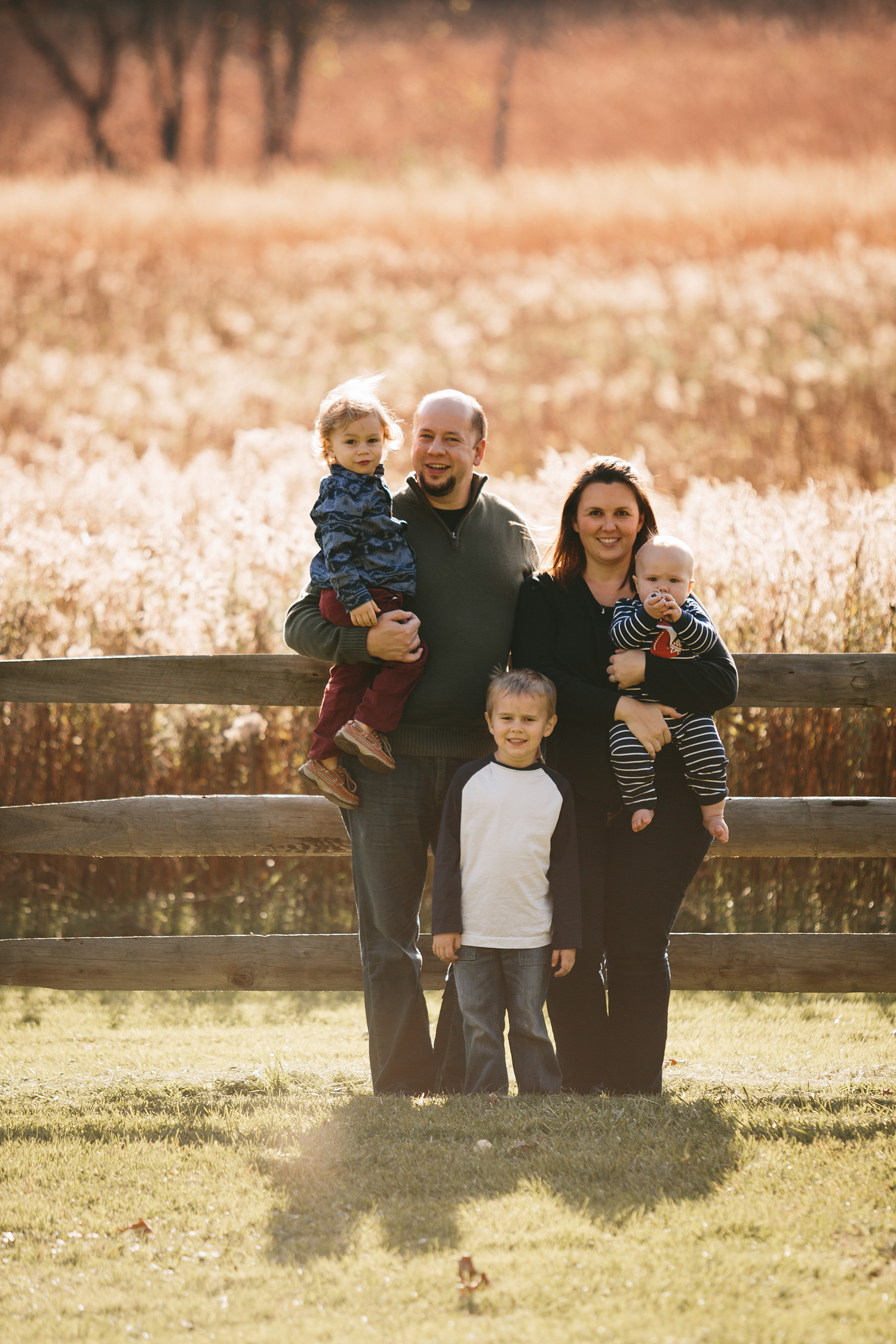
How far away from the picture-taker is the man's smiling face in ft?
11.9

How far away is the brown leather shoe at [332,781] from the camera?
3682 millimetres

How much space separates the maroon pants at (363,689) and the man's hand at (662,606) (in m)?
0.70

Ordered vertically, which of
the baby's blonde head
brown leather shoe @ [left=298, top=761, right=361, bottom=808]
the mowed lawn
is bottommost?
the mowed lawn

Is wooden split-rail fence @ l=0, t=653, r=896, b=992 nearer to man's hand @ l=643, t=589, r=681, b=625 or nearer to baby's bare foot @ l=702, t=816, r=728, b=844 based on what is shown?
baby's bare foot @ l=702, t=816, r=728, b=844

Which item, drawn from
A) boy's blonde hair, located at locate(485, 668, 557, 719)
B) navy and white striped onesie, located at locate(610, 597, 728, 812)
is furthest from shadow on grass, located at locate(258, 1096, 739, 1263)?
boy's blonde hair, located at locate(485, 668, 557, 719)

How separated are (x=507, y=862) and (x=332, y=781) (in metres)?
0.61

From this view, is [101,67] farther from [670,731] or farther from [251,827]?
[670,731]

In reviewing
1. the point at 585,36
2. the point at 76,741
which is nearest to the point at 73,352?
the point at 76,741

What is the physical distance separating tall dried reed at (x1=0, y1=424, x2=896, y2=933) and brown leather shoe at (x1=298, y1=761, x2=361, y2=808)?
197 centimetres

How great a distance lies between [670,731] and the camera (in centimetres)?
353

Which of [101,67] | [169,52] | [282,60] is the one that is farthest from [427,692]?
[101,67]

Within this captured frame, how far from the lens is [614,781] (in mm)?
3670

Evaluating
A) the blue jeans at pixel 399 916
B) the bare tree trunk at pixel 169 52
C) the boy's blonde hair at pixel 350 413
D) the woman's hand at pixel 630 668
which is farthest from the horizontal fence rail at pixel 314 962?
the bare tree trunk at pixel 169 52

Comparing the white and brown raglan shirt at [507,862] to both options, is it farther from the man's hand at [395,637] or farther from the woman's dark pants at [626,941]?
the man's hand at [395,637]
